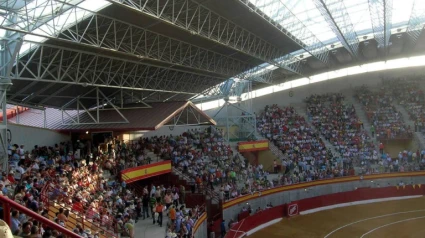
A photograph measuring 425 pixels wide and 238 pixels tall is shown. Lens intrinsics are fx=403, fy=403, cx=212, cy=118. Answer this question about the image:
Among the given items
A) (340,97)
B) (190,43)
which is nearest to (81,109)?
(190,43)

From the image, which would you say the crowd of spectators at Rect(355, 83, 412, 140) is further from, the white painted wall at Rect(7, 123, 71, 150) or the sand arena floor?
the white painted wall at Rect(7, 123, 71, 150)

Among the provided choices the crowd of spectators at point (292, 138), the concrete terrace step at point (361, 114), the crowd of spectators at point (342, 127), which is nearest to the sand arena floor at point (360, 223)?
the crowd of spectators at point (342, 127)

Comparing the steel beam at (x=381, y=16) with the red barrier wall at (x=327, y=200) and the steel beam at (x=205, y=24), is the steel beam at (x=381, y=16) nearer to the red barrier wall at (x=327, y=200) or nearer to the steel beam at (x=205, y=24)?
the steel beam at (x=205, y=24)

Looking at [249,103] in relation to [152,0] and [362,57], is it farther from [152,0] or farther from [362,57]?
[152,0]

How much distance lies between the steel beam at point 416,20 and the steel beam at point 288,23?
735cm

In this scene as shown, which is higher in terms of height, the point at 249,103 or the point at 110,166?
the point at 249,103

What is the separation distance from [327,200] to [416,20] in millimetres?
15879

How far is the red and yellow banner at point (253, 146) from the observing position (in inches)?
1443

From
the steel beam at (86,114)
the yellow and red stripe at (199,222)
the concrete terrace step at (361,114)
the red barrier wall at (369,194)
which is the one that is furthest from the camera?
the concrete terrace step at (361,114)

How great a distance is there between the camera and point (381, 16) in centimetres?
2794

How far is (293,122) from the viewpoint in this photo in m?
42.5

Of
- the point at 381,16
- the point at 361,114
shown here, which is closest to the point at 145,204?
the point at 381,16

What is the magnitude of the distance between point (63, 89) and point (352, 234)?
64.5 feet

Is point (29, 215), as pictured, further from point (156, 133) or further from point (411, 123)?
point (411, 123)
